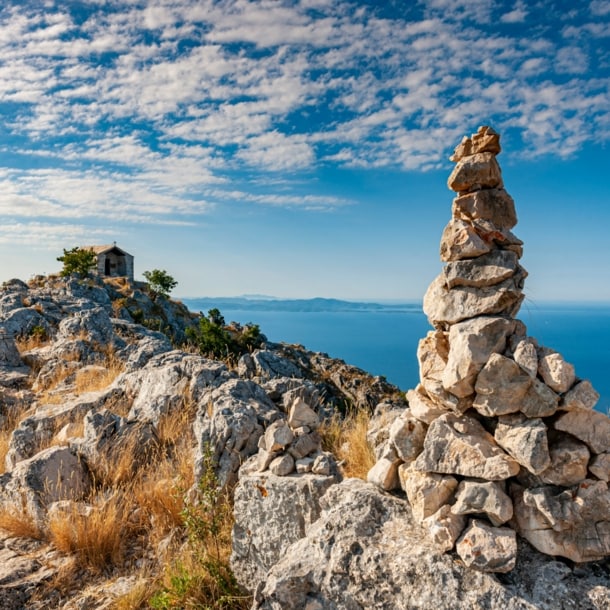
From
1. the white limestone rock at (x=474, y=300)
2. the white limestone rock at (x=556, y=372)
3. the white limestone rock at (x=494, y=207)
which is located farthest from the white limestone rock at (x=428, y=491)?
the white limestone rock at (x=494, y=207)

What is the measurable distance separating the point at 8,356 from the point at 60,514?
A: 9.27 meters

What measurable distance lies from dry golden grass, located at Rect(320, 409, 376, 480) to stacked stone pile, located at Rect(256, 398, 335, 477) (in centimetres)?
50

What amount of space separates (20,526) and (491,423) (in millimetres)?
5402

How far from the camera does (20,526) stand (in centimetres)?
563

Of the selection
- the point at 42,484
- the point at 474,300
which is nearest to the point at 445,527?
the point at 474,300

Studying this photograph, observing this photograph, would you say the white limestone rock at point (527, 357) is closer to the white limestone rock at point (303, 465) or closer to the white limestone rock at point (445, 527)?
the white limestone rock at point (445, 527)

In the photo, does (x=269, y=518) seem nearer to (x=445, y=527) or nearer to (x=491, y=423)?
(x=445, y=527)

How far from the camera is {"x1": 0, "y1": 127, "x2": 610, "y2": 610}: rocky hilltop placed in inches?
126

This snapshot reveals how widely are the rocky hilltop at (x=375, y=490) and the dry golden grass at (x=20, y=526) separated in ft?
0.06

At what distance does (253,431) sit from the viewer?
5879 millimetres

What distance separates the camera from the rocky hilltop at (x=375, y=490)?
10.5 ft

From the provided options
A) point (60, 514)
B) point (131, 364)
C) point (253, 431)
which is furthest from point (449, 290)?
point (131, 364)

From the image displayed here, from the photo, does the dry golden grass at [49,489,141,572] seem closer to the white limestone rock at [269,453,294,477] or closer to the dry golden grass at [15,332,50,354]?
the white limestone rock at [269,453,294,477]

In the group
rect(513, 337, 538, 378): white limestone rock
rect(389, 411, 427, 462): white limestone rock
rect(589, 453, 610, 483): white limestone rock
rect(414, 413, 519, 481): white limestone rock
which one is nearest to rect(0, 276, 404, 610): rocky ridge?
rect(389, 411, 427, 462): white limestone rock
